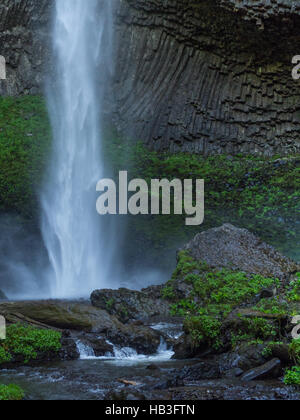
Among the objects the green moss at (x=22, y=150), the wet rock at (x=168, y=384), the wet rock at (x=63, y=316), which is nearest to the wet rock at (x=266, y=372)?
the wet rock at (x=168, y=384)

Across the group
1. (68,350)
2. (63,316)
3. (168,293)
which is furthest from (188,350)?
(168,293)

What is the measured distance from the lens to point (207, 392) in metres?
5.93

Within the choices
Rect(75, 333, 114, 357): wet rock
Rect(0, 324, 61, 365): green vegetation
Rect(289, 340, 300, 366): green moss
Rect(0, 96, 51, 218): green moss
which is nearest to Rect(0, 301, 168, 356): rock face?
Rect(75, 333, 114, 357): wet rock

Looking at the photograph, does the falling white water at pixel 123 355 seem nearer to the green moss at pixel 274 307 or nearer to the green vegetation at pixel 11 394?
the green moss at pixel 274 307

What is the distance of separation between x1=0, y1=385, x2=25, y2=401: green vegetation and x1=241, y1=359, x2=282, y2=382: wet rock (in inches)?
128

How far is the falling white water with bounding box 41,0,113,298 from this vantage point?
18.9m

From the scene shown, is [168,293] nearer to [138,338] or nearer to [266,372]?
[138,338]

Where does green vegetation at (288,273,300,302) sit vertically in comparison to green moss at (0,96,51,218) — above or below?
below

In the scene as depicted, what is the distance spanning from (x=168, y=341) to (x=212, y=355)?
1.55m

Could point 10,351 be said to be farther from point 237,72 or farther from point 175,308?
point 237,72

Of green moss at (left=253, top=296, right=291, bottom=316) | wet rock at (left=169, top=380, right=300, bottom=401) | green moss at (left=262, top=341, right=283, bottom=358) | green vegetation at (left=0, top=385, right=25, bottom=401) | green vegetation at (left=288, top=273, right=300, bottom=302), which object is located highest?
green vegetation at (left=288, top=273, right=300, bottom=302)

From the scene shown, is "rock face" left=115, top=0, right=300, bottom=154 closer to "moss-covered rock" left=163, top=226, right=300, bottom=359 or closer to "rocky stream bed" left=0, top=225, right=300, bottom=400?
"moss-covered rock" left=163, top=226, right=300, bottom=359

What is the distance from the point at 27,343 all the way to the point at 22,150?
18.0m

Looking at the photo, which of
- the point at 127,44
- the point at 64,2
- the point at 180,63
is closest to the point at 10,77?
the point at 64,2
